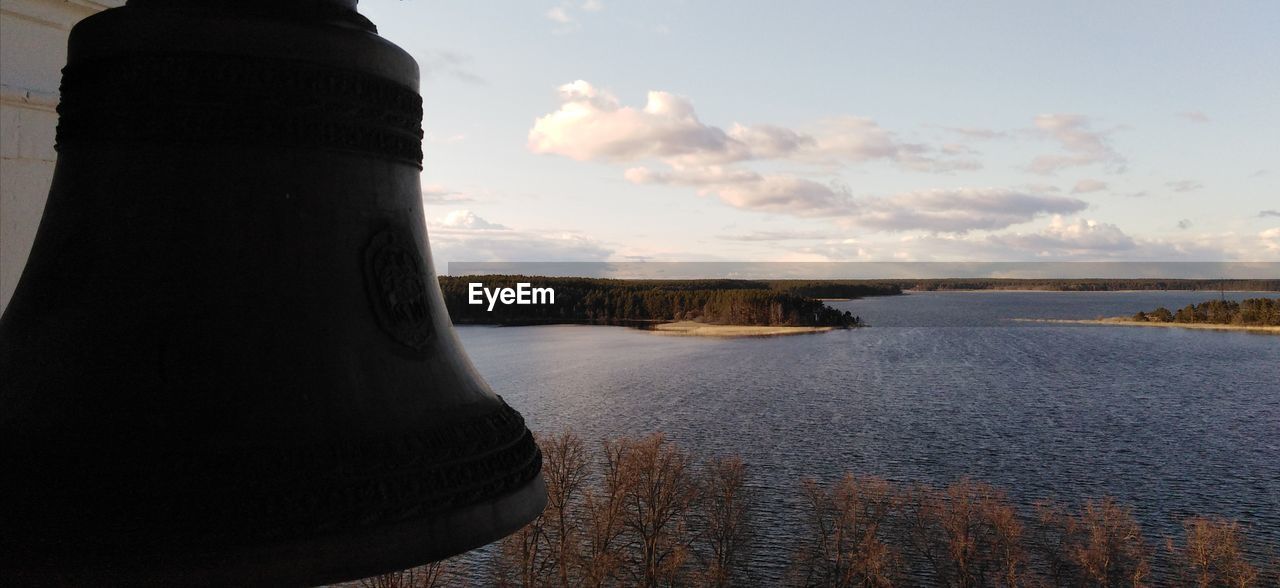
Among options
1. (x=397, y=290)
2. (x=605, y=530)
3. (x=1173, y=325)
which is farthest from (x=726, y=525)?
(x=1173, y=325)

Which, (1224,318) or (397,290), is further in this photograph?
(1224,318)

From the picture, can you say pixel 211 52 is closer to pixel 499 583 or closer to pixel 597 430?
pixel 499 583

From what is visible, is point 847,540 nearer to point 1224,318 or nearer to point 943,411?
point 943,411

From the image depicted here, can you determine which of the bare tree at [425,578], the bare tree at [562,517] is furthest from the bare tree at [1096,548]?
the bare tree at [425,578]

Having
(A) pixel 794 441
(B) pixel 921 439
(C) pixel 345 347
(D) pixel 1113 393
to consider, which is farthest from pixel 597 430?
(C) pixel 345 347

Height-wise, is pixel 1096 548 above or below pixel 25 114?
below

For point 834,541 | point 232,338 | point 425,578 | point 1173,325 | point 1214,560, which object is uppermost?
point 232,338
